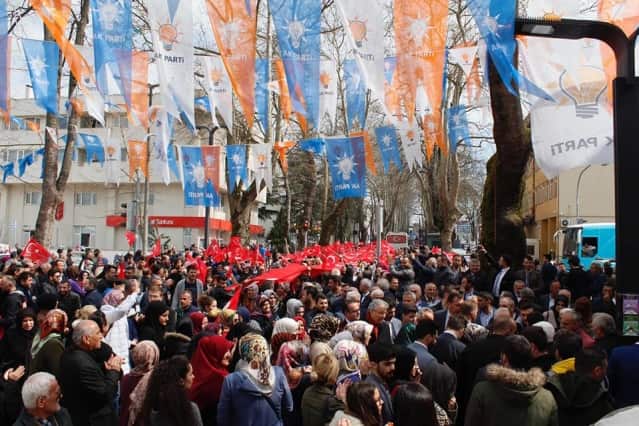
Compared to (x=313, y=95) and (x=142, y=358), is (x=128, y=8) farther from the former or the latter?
(x=142, y=358)

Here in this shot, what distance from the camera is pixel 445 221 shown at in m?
37.8

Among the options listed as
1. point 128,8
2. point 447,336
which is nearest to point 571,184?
point 128,8

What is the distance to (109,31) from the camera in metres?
11.9

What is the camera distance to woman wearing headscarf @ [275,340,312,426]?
212 inches

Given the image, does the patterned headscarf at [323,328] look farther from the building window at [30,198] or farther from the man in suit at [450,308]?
the building window at [30,198]

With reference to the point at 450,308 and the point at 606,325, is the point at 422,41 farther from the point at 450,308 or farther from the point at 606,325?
the point at 606,325

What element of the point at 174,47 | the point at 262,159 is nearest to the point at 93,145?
the point at 262,159

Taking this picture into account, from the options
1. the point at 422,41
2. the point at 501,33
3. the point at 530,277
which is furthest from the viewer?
the point at 530,277

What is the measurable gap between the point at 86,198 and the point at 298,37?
56.9 metres

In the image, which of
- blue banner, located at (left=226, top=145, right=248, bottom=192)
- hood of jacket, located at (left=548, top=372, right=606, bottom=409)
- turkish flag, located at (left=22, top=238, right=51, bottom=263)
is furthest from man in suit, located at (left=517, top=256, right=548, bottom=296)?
turkish flag, located at (left=22, top=238, right=51, bottom=263)

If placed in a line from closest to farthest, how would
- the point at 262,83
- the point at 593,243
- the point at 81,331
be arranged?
the point at 81,331
the point at 262,83
the point at 593,243

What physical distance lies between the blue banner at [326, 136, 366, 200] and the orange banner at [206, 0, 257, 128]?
21.8ft

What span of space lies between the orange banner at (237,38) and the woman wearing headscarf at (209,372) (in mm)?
7005

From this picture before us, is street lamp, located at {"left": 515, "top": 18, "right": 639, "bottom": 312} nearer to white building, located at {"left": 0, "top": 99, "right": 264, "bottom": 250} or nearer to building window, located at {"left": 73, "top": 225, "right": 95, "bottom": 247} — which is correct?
white building, located at {"left": 0, "top": 99, "right": 264, "bottom": 250}
